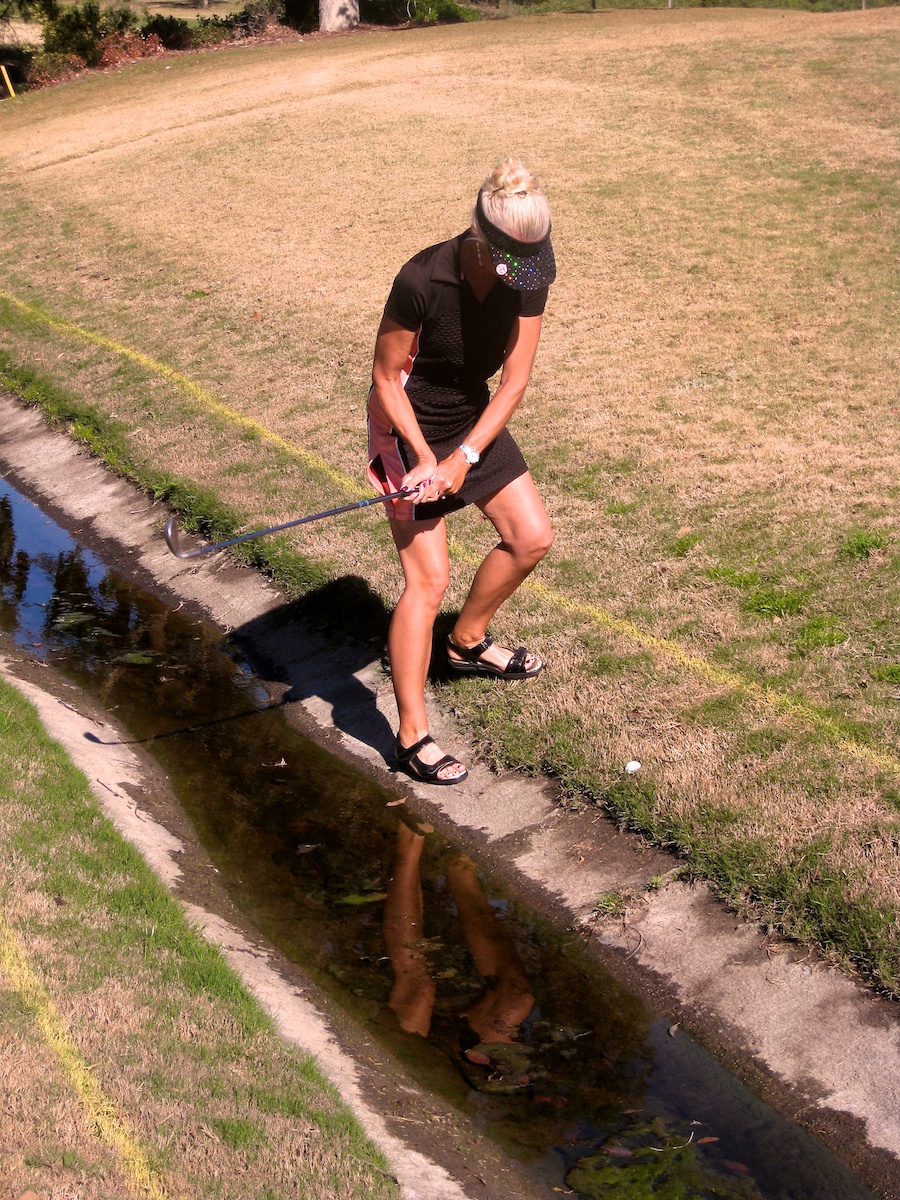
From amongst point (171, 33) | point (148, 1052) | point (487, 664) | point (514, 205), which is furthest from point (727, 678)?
point (171, 33)

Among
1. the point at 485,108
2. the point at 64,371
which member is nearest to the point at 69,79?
the point at 485,108

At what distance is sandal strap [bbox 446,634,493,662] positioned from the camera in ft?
20.2

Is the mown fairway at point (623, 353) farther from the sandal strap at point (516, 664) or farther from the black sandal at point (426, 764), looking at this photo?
the black sandal at point (426, 764)

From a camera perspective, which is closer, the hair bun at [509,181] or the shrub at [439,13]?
the hair bun at [509,181]

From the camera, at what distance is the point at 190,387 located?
12102 mm

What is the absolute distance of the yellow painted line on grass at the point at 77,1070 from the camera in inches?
121

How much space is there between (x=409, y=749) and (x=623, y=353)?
7017 millimetres

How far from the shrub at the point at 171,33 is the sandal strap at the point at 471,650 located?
32.9 meters

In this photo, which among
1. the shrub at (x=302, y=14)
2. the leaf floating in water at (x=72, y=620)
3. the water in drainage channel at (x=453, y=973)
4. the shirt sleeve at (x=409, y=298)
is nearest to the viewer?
the water in drainage channel at (x=453, y=973)

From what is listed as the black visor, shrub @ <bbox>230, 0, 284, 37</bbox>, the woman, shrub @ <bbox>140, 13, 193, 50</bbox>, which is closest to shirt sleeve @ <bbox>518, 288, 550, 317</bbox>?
the woman

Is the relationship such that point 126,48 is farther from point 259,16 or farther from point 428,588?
point 428,588

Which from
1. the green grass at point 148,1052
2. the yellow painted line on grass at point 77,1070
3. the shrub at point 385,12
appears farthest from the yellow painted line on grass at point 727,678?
the shrub at point 385,12

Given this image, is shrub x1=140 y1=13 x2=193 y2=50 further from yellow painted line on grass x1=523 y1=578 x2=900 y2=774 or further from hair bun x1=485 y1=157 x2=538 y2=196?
hair bun x1=485 y1=157 x2=538 y2=196

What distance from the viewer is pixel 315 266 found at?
16.1 m
